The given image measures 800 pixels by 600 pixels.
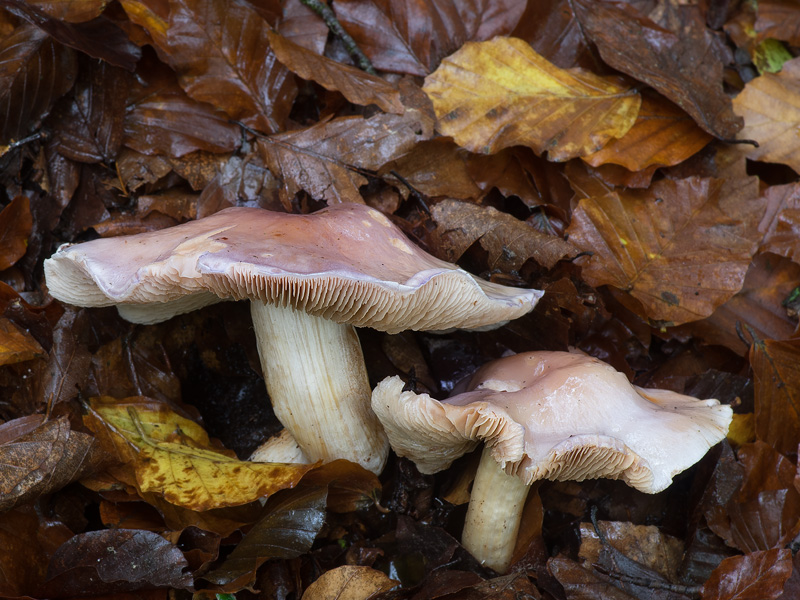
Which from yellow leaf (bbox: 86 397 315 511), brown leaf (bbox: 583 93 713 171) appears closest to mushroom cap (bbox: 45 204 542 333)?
yellow leaf (bbox: 86 397 315 511)

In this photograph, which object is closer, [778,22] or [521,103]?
[521,103]

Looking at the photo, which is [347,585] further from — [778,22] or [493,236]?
[778,22]

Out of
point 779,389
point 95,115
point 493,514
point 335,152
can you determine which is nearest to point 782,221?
point 779,389

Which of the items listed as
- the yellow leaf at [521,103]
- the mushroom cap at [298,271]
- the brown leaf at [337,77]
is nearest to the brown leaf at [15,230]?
the mushroom cap at [298,271]

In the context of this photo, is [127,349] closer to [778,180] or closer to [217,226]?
[217,226]

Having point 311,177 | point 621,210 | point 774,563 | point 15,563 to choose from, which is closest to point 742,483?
point 774,563

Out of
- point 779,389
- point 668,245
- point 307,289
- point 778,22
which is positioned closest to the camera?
point 307,289
